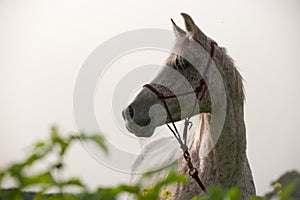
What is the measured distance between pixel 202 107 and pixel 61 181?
390 cm

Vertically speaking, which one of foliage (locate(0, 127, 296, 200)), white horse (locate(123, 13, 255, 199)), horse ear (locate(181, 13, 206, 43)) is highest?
horse ear (locate(181, 13, 206, 43))

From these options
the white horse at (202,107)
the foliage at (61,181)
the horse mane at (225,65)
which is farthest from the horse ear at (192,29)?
the foliage at (61,181)

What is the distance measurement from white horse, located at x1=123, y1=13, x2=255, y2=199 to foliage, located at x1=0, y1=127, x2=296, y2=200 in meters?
3.44

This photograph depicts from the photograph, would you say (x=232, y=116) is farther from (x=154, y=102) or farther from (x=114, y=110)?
(x=114, y=110)

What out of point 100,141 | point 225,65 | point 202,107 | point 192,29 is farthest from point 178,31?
point 100,141

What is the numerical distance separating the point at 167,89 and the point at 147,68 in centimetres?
59

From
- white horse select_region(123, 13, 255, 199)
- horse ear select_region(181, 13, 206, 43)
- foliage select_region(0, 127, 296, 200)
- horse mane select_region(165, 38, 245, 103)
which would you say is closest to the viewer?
foliage select_region(0, 127, 296, 200)

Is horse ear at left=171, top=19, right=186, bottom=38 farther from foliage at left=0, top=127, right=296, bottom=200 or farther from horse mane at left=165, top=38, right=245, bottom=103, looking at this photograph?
foliage at left=0, top=127, right=296, bottom=200

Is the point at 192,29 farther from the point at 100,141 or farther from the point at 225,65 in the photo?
the point at 100,141

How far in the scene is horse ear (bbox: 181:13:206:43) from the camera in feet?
16.0

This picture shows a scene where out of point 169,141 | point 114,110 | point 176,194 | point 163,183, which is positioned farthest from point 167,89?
point 163,183

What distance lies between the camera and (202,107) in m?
4.72

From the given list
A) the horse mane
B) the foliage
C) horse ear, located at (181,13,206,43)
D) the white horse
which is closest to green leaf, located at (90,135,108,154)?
the foliage

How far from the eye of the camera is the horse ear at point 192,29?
192 inches
